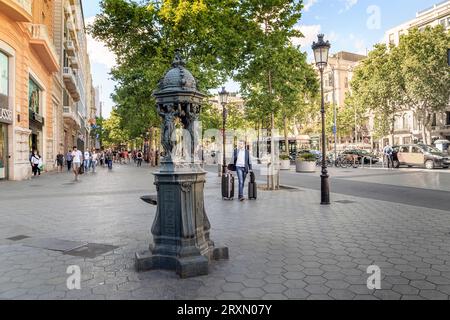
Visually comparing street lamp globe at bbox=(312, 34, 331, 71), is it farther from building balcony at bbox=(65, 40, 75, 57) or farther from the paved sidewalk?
building balcony at bbox=(65, 40, 75, 57)

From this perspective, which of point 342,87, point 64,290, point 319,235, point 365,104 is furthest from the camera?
point 342,87

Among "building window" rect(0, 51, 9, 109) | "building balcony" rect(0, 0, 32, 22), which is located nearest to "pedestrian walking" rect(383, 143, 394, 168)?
"building balcony" rect(0, 0, 32, 22)

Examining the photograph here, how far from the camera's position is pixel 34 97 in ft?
75.2

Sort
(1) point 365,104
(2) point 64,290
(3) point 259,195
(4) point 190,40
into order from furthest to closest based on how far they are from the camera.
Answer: (1) point 365,104, (4) point 190,40, (3) point 259,195, (2) point 64,290

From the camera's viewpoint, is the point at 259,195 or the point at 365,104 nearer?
the point at 259,195

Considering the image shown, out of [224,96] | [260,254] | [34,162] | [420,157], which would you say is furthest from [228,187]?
[420,157]

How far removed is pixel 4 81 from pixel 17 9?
369 centimetres

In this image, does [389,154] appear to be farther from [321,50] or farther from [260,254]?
[260,254]

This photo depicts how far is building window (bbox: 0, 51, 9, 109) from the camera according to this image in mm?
17344

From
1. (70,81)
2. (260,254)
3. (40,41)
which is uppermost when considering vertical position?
(70,81)

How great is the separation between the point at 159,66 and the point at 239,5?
580 centimetres

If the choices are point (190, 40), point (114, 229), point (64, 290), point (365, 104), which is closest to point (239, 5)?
point (190, 40)

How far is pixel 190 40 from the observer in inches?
809

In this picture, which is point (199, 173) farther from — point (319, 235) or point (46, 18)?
point (46, 18)
